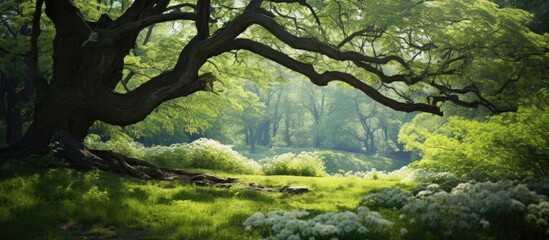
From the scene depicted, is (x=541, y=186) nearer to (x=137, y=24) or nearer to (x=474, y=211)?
(x=474, y=211)

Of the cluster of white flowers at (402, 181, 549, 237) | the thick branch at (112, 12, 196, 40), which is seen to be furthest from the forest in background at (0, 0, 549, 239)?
the thick branch at (112, 12, 196, 40)

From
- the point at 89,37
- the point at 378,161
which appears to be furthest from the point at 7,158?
the point at 378,161

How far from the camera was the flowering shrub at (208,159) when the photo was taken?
1852 centimetres

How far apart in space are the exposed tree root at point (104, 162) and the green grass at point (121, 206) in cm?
76

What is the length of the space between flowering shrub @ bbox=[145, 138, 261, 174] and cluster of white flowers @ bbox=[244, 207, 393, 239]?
12.2 meters

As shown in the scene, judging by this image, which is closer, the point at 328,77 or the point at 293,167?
A: the point at 328,77

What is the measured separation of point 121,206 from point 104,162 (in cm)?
454

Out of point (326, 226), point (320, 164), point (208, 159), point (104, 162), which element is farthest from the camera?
point (320, 164)

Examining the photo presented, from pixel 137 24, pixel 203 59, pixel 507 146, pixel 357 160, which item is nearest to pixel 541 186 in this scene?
pixel 507 146

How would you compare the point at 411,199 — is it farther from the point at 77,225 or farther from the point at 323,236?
the point at 77,225

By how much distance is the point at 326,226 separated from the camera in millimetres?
5250

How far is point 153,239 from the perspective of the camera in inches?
229

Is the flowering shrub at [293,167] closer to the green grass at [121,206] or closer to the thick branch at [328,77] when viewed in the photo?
the thick branch at [328,77]

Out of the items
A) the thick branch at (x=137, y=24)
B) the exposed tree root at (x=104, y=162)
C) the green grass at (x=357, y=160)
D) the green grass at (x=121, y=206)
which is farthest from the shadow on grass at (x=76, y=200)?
the green grass at (x=357, y=160)
